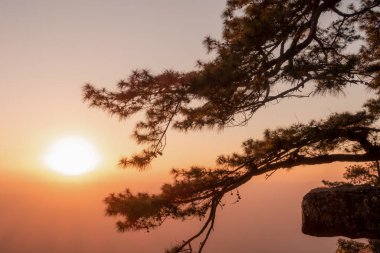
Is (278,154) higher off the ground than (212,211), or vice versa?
(278,154)

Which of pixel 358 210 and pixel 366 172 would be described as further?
pixel 366 172

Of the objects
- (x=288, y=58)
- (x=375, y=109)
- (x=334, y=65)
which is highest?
(x=288, y=58)

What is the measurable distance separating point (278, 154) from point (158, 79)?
2.44m

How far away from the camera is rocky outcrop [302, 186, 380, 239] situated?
6078 millimetres

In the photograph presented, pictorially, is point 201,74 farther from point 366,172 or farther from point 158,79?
point 366,172

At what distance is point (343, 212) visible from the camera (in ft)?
20.9

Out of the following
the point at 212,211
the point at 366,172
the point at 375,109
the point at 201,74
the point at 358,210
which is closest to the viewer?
the point at 201,74

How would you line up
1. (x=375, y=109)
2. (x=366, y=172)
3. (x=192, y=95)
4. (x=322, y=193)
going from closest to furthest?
1. (x=192, y=95)
2. (x=322, y=193)
3. (x=375, y=109)
4. (x=366, y=172)

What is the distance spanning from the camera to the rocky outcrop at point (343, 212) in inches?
239

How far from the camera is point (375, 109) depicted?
7.11m

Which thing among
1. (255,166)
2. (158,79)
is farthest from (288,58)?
(158,79)

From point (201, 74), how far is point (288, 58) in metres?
1.93

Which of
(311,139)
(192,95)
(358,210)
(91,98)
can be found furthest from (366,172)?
(91,98)

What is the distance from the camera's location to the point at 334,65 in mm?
5539
